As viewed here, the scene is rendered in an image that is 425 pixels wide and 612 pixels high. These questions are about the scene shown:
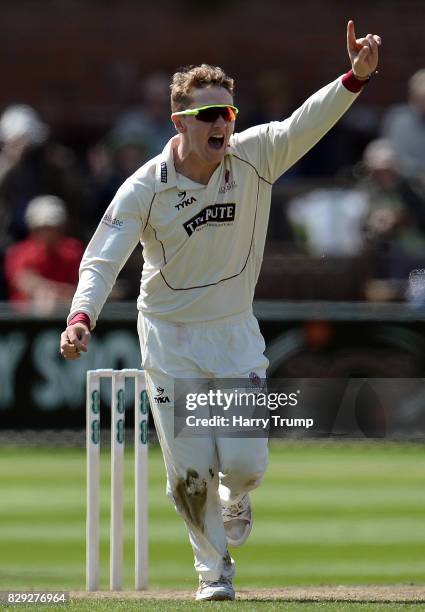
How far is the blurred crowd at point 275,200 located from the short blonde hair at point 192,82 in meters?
7.13

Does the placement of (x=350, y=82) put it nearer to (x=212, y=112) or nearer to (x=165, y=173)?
(x=212, y=112)

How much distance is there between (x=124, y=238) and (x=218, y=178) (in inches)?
19.9

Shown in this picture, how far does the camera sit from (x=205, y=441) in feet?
23.3

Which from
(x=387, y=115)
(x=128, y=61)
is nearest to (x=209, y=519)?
(x=387, y=115)

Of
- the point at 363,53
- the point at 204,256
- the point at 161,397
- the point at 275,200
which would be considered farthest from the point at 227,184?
the point at 275,200

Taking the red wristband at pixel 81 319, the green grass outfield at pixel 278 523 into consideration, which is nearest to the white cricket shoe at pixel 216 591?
the green grass outfield at pixel 278 523

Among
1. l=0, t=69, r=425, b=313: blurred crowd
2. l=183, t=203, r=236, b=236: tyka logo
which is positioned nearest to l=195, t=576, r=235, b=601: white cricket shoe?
l=183, t=203, r=236, b=236: tyka logo

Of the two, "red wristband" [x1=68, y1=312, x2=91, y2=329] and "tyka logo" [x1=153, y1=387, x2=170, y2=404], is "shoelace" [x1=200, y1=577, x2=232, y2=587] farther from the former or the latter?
"red wristband" [x1=68, y1=312, x2=91, y2=329]

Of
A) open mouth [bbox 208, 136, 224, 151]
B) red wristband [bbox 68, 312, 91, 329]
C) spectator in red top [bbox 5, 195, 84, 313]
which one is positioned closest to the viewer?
red wristband [bbox 68, 312, 91, 329]

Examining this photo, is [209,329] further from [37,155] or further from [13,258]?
[37,155]

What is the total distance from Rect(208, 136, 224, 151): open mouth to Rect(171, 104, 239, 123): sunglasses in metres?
0.08

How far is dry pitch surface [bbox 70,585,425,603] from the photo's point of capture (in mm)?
7171

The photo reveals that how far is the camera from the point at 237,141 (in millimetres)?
7180

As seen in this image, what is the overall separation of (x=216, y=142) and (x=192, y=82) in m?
0.29
